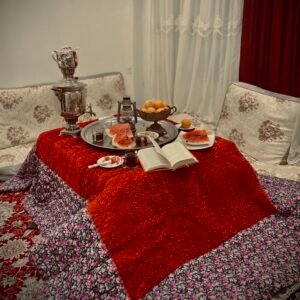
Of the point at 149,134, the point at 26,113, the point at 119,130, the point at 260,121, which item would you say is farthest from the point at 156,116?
the point at 26,113

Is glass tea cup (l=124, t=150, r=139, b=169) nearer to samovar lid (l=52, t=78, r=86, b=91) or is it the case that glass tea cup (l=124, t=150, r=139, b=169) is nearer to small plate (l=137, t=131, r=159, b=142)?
small plate (l=137, t=131, r=159, b=142)

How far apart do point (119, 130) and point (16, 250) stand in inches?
32.5

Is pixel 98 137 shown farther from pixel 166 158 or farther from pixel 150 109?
pixel 166 158

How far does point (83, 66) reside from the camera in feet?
10.4

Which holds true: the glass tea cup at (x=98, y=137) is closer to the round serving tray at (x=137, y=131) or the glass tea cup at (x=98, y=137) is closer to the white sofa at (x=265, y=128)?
the round serving tray at (x=137, y=131)

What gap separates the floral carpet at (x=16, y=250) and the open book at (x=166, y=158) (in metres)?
0.74

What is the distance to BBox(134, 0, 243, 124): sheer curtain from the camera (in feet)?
8.81

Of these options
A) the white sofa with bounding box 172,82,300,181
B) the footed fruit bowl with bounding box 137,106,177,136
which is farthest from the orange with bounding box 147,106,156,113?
the white sofa with bounding box 172,82,300,181

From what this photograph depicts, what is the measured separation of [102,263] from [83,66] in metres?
2.17

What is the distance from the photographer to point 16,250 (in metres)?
1.78

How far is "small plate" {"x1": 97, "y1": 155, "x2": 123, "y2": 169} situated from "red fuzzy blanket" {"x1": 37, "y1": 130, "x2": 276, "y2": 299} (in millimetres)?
36

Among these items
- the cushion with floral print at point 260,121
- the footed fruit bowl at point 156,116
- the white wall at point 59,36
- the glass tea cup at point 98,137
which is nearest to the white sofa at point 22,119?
the white wall at point 59,36

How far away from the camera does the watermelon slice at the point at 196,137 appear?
1.83 m

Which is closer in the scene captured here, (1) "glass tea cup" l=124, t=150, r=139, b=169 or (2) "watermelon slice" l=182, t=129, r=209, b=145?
(1) "glass tea cup" l=124, t=150, r=139, b=169
